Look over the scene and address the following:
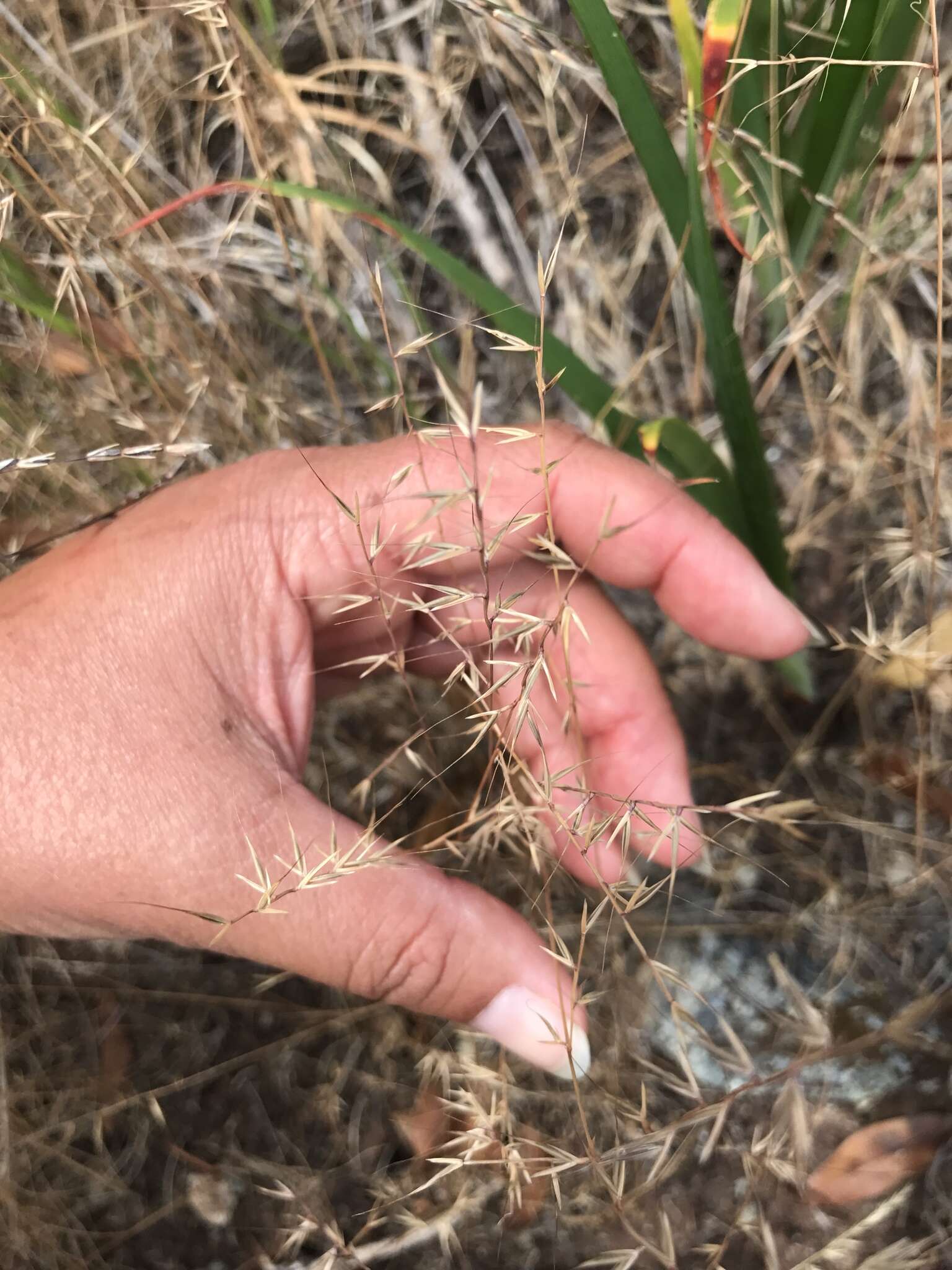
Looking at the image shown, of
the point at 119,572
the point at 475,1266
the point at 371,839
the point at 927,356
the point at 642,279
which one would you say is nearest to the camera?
the point at 371,839

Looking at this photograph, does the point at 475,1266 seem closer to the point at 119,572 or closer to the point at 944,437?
the point at 119,572

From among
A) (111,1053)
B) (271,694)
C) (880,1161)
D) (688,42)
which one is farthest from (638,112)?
(111,1053)

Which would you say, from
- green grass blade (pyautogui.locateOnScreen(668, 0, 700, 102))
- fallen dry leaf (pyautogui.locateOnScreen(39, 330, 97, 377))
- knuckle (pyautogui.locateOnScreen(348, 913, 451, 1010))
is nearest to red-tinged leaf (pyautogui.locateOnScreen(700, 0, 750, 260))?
green grass blade (pyautogui.locateOnScreen(668, 0, 700, 102))

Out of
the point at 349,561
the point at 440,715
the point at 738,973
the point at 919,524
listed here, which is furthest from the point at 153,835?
the point at 919,524

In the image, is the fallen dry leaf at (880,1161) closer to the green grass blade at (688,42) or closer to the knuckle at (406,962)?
the knuckle at (406,962)

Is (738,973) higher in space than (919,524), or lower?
lower

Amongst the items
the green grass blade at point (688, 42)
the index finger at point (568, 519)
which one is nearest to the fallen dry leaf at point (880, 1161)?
the index finger at point (568, 519)
